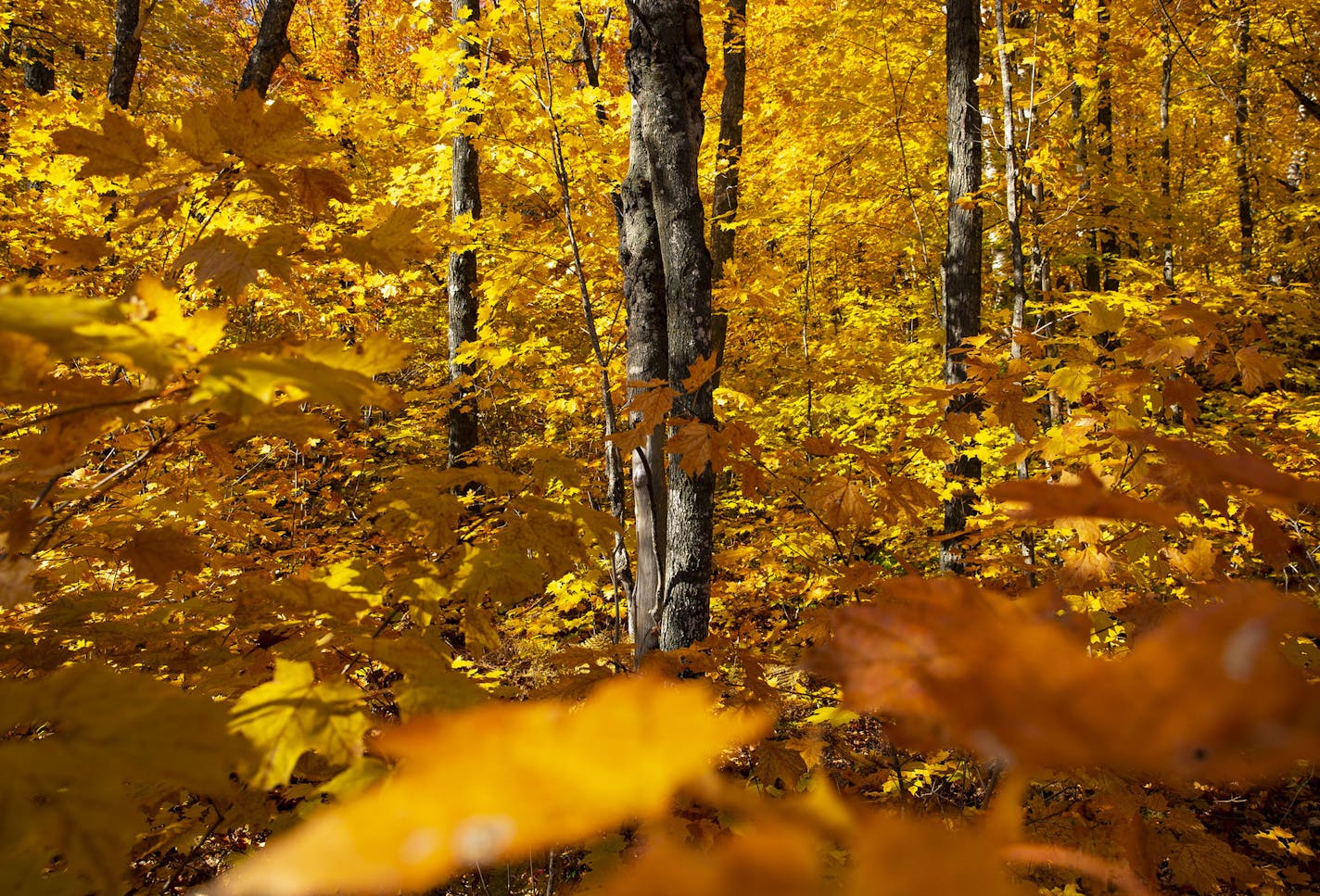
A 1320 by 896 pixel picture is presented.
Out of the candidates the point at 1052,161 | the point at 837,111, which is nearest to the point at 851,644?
the point at 1052,161

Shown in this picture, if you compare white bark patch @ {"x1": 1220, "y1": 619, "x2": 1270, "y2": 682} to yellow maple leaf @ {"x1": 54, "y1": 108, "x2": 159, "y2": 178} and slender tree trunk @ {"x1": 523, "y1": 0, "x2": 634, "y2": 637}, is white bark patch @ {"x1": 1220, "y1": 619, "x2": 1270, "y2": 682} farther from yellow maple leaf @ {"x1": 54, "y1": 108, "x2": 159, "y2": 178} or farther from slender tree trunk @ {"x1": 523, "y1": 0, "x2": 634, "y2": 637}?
slender tree trunk @ {"x1": 523, "y1": 0, "x2": 634, "y2": 637}

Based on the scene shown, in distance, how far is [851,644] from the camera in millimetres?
655

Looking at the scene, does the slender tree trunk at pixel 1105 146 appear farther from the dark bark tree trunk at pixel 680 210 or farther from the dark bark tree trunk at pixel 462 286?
the dark bark tree trunk at pixel 462 286

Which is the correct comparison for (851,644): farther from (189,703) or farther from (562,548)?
(562,548)

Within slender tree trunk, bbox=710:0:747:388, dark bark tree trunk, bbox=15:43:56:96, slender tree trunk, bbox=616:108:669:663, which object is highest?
dark bark tree trunk, bbox=15:43:56:96

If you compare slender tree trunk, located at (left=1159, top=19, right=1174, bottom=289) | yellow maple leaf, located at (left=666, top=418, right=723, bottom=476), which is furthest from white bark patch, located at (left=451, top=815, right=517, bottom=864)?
slender tree trunk, located at (left=1159, top=19, right=1174, bottom=289)

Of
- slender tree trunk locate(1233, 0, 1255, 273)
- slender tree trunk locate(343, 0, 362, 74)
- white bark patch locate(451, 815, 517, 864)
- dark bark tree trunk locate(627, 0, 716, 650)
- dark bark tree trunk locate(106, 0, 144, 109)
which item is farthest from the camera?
slender tree trunk locate(343, 0, 362, 74)

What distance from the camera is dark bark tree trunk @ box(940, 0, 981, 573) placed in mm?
4473

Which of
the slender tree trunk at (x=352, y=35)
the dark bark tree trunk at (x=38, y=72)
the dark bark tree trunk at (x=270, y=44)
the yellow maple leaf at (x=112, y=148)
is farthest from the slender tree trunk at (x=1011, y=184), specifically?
the slender tree trunk at (x=352, y=35)

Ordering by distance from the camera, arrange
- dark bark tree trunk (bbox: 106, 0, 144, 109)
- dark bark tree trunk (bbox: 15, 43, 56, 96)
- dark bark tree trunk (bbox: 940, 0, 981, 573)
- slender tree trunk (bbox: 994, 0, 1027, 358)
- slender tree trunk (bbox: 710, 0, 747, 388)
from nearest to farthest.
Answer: slender tree trunk (bbox: 994, 0, 1027, 358) < dark bark tree trunk (bbox: 940, 0, 981, 573) < dark bark tree trunk (bbox: 106, 0, 144, 109) < slender tree trunk (bbox: 710, 0, 747, 388) < dark bark tree trunk (bbox: 15, 43, 56, 96)

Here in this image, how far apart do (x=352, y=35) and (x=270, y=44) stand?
11.9 metres

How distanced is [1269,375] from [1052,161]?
104 inches

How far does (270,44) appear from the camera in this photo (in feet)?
17.9

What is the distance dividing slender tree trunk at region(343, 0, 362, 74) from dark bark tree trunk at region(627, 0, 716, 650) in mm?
14905
